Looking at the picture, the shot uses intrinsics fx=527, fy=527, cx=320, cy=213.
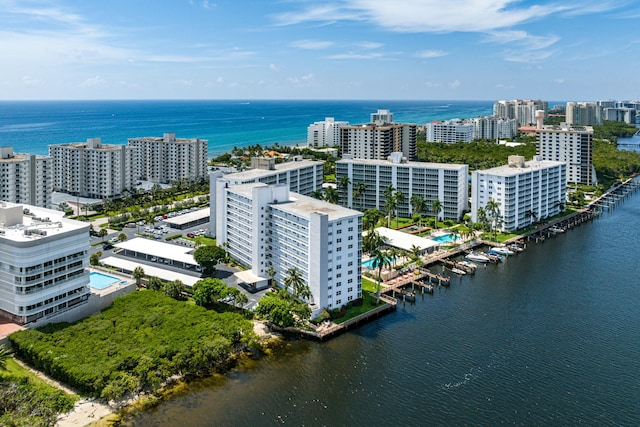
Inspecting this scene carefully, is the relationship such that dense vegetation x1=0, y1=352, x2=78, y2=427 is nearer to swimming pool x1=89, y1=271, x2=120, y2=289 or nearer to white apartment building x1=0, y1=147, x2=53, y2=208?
swimming pool x1=89, y1=271, x2=120, y2=289

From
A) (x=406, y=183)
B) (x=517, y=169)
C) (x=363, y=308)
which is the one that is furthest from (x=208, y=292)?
(x=517, y=169)

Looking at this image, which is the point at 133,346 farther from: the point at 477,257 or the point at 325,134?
the point at 325,134

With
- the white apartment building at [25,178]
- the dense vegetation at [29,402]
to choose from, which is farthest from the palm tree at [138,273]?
the white apartment building at [25,178]

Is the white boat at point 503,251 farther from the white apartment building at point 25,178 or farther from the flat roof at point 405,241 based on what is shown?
the white apartment building at point 25,178

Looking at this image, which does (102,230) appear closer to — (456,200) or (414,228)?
(414,228)

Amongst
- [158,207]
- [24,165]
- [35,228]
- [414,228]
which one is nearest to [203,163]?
[158,207]

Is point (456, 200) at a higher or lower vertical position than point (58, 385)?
higher

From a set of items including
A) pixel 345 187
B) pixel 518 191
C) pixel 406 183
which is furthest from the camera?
pixel 345 187
